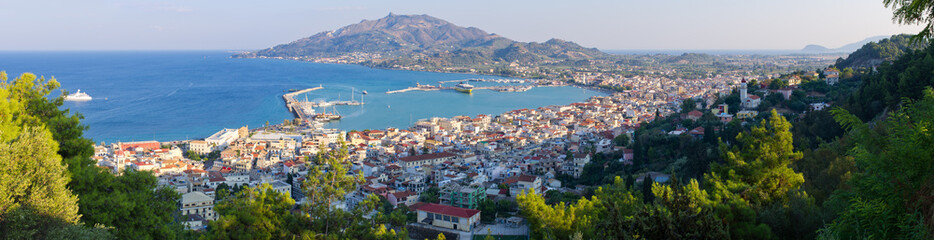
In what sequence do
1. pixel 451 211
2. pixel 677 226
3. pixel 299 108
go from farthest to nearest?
pixel 299 108
pixel 451 211
pixel 677 226

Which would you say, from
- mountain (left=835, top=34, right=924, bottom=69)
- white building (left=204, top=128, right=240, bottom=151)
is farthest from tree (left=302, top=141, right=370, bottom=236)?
mountain (left=835, top=34, right=924, bottom=69)

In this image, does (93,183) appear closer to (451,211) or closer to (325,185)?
(325,185)

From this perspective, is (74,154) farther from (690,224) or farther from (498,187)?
(498,187)

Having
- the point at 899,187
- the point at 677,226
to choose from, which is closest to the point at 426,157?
the point at 677,226

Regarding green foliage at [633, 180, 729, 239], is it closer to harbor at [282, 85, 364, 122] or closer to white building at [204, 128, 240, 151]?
white building at [204, 128, 240, 151]

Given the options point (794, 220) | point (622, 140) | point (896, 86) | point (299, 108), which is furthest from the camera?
point (299, 108)

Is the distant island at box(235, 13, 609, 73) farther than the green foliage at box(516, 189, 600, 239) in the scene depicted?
Yes
